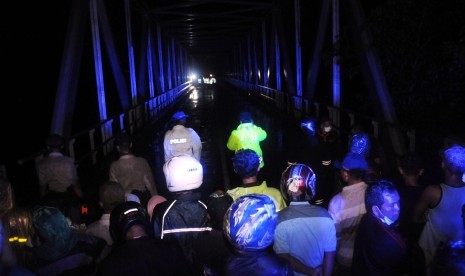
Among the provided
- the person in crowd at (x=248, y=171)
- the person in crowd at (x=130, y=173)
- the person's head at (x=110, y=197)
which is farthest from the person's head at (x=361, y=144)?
the person's head at (x=110, y=197)

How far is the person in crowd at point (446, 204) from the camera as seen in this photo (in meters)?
3.90

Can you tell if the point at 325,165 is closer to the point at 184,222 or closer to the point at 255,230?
the point at 184,222

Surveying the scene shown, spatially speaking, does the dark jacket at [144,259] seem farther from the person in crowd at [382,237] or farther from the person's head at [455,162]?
the person's head at [455,162]

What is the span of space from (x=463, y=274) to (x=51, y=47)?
5446cm

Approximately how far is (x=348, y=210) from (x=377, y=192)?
2.27 ft

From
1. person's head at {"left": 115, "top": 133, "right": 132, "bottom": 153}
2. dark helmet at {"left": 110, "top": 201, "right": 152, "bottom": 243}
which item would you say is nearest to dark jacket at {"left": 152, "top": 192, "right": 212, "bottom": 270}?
dark helmet at {"left": 110, "top": 201, "right": 152, "bottom": 243}

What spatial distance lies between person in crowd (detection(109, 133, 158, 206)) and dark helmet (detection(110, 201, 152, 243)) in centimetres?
234

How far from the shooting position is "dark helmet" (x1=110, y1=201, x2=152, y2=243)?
3141 millimetres

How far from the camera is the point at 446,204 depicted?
3.93 m

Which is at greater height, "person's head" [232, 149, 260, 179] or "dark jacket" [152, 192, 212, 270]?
"person's head" [232, 149, 260, 179]

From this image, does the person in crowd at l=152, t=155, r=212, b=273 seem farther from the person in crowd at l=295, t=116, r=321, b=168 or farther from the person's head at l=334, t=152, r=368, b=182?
the person in crowd at l=295, t=116, r=321, b=168

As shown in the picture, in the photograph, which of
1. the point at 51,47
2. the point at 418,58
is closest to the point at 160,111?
the point at 418,58

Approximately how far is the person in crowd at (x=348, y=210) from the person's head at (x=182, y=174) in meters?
1.14

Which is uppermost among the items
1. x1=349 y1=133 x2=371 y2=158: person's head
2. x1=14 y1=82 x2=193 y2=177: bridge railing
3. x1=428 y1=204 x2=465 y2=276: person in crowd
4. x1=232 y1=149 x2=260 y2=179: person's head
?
x1=232 y1=149 x2=260 y2=179: person's head
